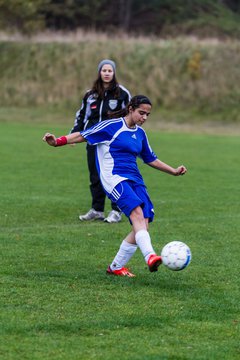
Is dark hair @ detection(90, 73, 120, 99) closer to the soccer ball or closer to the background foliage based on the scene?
the soccer ball

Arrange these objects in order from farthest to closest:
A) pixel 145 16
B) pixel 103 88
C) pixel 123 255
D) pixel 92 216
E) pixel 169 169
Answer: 1. pixel 145 16
2. pixel 92 216
3. pixel 103 88
4. pixel 169 169
5. pixel 123 255

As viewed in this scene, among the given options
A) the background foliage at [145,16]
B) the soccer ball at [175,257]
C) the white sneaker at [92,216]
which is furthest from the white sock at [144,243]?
the background foliage at [145,16]

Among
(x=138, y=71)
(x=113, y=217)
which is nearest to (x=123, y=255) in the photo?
(x=113, y=217)

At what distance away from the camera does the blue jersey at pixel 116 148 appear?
7.70 meters

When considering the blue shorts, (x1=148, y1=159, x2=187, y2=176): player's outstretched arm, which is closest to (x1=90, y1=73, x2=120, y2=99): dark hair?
(x1=148, y1=159, x2=187, y2=176): player's outstretched arm

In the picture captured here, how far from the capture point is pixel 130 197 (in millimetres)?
7473

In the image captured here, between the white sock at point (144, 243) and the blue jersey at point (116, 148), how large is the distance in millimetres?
590

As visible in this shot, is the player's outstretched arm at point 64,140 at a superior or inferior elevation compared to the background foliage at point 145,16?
inferior

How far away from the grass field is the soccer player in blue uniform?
38 cm

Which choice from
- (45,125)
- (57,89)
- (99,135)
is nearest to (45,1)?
(57,89)

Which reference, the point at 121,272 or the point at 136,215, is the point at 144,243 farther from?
the point at 121,272

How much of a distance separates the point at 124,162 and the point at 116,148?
162 mm

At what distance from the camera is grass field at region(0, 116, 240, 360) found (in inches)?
216

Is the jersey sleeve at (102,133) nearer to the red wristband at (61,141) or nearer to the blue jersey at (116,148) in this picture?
the blue jersey at (116,148)
